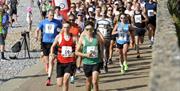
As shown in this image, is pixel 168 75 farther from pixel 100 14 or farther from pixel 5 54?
pixel 5 54

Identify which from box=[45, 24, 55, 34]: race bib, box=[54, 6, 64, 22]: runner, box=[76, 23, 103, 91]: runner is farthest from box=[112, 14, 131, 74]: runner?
box=[76, 23, 103, 91]: runner

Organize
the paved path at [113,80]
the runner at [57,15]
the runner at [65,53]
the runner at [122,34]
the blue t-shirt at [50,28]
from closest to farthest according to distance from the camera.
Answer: the runner at [65,53], the paved path at [113,80], the blue t-shirt at [50,28], the runner at [122,34], the runner at [57,15]

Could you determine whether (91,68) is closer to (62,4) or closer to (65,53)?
(65,53)

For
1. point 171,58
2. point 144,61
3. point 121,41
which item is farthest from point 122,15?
point 171,58

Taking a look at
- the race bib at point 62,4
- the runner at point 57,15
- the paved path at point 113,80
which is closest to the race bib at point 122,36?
the paved path at point 113,80

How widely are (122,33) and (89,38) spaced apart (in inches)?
138

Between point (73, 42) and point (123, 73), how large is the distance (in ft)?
11.0

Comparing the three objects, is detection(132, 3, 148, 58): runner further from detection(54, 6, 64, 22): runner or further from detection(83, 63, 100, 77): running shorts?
detection(83, 63, 100, 77): running shorts

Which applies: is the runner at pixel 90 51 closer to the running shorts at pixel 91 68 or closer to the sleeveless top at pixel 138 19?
the running shorts at pixel 91 68

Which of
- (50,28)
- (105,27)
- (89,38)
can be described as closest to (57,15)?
(105,27)

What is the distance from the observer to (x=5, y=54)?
55.9ft

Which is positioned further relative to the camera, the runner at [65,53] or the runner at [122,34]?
the runner at [122,34]

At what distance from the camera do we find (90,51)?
9445mm

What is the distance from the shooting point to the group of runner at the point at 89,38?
9500 millimetres
